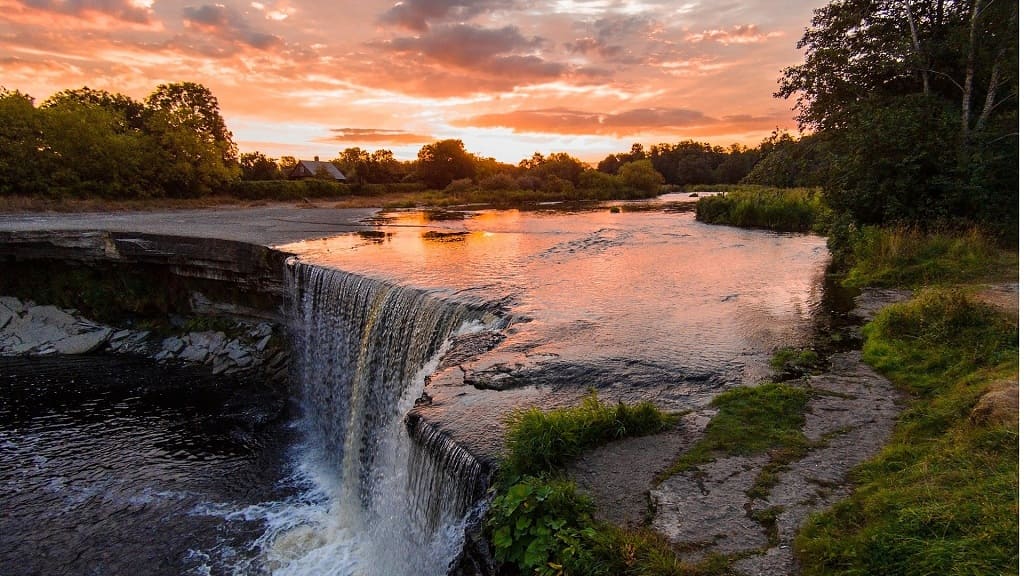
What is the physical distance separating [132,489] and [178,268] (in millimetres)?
9557

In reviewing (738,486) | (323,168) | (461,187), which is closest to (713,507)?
(738,486)

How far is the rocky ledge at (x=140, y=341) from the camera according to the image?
52.3ft

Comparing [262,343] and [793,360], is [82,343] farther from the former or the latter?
[793,360]

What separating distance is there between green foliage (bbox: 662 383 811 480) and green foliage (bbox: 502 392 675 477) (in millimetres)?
534

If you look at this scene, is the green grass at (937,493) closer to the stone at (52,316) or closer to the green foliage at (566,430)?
the green foliage at (566,430)

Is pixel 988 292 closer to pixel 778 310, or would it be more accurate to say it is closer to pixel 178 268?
pixel 778 310

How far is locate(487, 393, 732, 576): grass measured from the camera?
3617 millimetres

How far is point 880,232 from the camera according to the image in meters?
13.5

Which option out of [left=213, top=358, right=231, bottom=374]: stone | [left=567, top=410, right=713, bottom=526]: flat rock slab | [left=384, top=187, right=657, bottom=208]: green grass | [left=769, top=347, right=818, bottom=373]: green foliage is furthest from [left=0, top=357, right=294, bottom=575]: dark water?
[left=384, top=187, right=657, bottom=208]: green grass

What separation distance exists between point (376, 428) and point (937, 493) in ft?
26.2

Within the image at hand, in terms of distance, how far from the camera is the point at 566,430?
16.7 feet

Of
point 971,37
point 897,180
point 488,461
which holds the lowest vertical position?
point 488,461

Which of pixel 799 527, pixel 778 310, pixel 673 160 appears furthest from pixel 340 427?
pixel 673 160

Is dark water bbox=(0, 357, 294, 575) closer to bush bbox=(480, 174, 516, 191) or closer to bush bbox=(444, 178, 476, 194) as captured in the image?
bush bbox=(444, 178, 476, 194)
